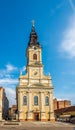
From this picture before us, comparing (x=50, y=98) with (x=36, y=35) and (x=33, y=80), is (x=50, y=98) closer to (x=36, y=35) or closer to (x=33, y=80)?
(x=33, y=80)

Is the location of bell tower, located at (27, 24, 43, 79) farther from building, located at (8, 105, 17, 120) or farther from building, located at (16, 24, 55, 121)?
building, located at (8, 105, 17, 120)

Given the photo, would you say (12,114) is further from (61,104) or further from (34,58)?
(34,58)

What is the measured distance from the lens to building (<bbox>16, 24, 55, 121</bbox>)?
226 feet

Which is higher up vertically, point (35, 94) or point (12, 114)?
point (35, 94)

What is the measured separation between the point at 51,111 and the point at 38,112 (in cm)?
346

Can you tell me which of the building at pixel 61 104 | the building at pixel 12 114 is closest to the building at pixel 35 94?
the building at pixel 12 114

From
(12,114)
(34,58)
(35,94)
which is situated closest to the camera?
(35,94)

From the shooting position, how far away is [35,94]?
233 feet

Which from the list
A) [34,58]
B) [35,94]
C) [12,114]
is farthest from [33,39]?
[12,114]

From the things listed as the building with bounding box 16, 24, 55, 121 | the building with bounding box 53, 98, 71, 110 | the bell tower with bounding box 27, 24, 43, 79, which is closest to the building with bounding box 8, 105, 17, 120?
the building with bounding box 16, 24, 55, 121

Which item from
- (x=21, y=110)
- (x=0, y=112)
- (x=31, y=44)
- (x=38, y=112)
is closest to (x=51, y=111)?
Answer: (x=38, y=112)

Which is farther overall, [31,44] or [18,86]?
[31,44]

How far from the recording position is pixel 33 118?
226ft

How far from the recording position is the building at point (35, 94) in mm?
68750
